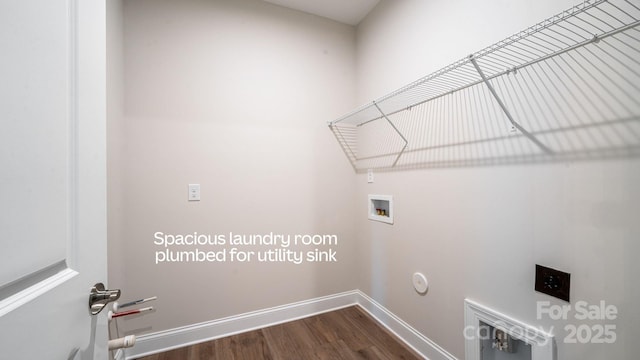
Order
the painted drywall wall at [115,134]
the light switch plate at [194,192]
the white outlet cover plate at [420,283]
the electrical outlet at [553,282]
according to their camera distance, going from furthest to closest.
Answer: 1. the light switch plate at [194,192]
2. the white outlet cover plate at [420,283]
3. the painted drywall wall at [115,134]
4. the electrical outlet at [553,282]

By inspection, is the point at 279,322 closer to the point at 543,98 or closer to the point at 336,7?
the point at 543,98

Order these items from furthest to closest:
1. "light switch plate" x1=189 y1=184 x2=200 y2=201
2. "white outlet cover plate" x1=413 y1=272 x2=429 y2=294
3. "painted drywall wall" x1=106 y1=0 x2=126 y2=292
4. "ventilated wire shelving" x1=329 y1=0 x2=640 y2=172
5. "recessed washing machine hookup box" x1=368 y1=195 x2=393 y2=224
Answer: "recessed washing machine hookup box" x1=368 y1=195 x2=393 y2=224
"light switch plate" x1=189 y1=184 x2=200 y2=201
"white outlet cover plate" x1=413 y1=272 x2=429 y2=294
"painted drywall wall" x1=106 y1=0 x2=126 y2=292
"ventilated wire shelving" x1=329 y1=0 x2=640 y2=172

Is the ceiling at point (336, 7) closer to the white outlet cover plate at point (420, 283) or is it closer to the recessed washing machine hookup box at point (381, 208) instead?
the recessed washing machine hookup box at point (381, 208)

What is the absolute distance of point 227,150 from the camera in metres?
1.82

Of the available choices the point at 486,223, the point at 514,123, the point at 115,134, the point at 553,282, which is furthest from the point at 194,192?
the point at 553,282

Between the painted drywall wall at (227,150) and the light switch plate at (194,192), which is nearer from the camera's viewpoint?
the painted drywall wall at (227,150)

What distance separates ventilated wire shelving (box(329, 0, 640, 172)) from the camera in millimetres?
826

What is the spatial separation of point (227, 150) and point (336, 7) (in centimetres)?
146

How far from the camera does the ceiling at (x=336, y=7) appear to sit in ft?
6.43

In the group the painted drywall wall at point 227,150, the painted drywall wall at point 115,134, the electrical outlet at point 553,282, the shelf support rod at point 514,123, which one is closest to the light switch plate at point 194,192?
the painted drywall wall at point 227,150

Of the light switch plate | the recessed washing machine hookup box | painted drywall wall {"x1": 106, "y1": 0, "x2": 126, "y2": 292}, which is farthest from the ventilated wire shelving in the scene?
painted drywall wall {"x1": 106, "y1": 0, "x2": 126, "y2": 292}

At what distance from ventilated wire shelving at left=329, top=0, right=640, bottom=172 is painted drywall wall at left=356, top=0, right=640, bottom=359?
0.23 ft

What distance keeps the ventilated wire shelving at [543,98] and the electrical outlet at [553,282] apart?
45cm

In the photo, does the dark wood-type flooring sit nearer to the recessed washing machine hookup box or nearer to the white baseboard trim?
the white baseboard trim
